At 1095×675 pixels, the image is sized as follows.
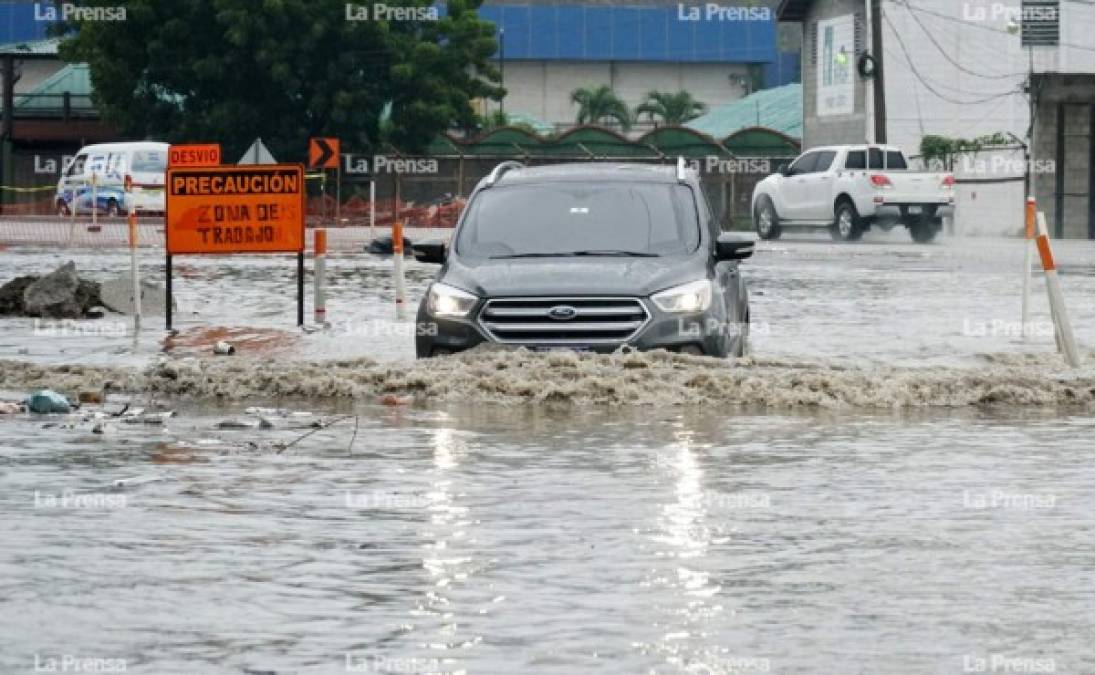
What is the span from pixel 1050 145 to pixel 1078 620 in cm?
5084

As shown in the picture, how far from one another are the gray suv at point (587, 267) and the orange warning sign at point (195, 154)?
885 inches

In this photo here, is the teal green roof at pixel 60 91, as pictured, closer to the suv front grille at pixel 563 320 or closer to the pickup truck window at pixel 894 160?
the pickup truck window at pixel 894 160

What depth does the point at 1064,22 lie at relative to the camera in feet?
215

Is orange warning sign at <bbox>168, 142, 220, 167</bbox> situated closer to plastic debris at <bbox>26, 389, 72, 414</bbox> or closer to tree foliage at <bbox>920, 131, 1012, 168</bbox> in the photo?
tree foliage at <bbox>920, 131, 1012, 168</bbox>

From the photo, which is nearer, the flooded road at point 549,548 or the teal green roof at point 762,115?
the flooded road at point 549,548

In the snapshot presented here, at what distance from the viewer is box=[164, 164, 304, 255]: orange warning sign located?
23812 mm

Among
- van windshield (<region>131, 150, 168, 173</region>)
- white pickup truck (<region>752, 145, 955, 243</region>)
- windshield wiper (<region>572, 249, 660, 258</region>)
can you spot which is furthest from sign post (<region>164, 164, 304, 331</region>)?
van windshield (<region>131, 150, 168, 173</region>)

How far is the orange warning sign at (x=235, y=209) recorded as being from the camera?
23.8 meters

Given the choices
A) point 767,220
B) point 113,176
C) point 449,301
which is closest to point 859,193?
point 767,220

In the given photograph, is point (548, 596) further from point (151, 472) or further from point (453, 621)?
point (151, 472)

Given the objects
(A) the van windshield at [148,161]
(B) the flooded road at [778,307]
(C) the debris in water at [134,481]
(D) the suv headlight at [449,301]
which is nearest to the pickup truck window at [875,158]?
(B) the flooded road at [778,307]

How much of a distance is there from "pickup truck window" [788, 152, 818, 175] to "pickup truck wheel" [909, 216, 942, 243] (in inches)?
93.8

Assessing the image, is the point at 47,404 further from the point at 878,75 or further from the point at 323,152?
the point at 878,75

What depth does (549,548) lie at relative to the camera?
10227 mm
